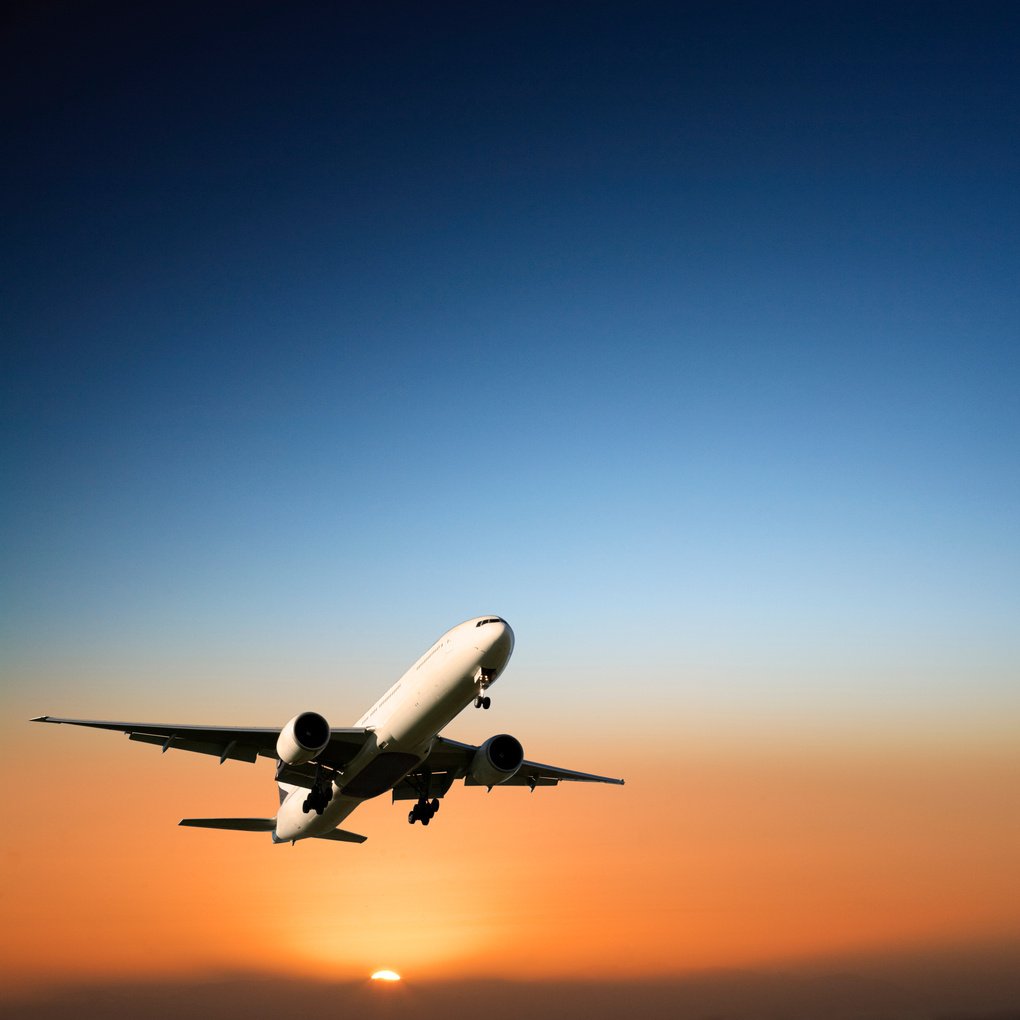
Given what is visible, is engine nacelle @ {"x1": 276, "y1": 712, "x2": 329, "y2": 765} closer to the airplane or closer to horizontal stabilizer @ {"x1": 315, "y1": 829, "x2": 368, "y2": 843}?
the airplane

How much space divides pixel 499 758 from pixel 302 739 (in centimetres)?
795

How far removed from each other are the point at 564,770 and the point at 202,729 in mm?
14801

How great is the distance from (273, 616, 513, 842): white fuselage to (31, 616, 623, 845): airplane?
0.10 feet

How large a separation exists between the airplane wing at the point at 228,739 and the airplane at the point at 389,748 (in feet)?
0.11

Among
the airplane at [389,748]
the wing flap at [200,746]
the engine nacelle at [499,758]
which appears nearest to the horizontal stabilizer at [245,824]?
the airplane at [389,748]

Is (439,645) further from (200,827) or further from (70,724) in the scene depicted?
(200,827)

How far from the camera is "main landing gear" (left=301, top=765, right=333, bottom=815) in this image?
108 ft

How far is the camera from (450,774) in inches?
1513

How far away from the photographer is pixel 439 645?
95.1 feet

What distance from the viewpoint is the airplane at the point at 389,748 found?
2806 centimetres

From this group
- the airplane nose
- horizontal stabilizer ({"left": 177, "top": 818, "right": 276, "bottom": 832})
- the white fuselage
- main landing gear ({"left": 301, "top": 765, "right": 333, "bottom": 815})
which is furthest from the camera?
horizontal stabilizer ({"left": 177, "top": 818, "right": 276, "bottom": 832})

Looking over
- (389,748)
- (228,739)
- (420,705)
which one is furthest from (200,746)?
(420,705)

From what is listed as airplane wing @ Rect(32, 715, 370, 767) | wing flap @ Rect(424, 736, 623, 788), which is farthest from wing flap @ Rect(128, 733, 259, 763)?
wing flap @ Rect(424, 736, 623, 788)

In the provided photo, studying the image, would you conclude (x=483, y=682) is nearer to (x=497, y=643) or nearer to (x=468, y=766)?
(x=497, y=643)
